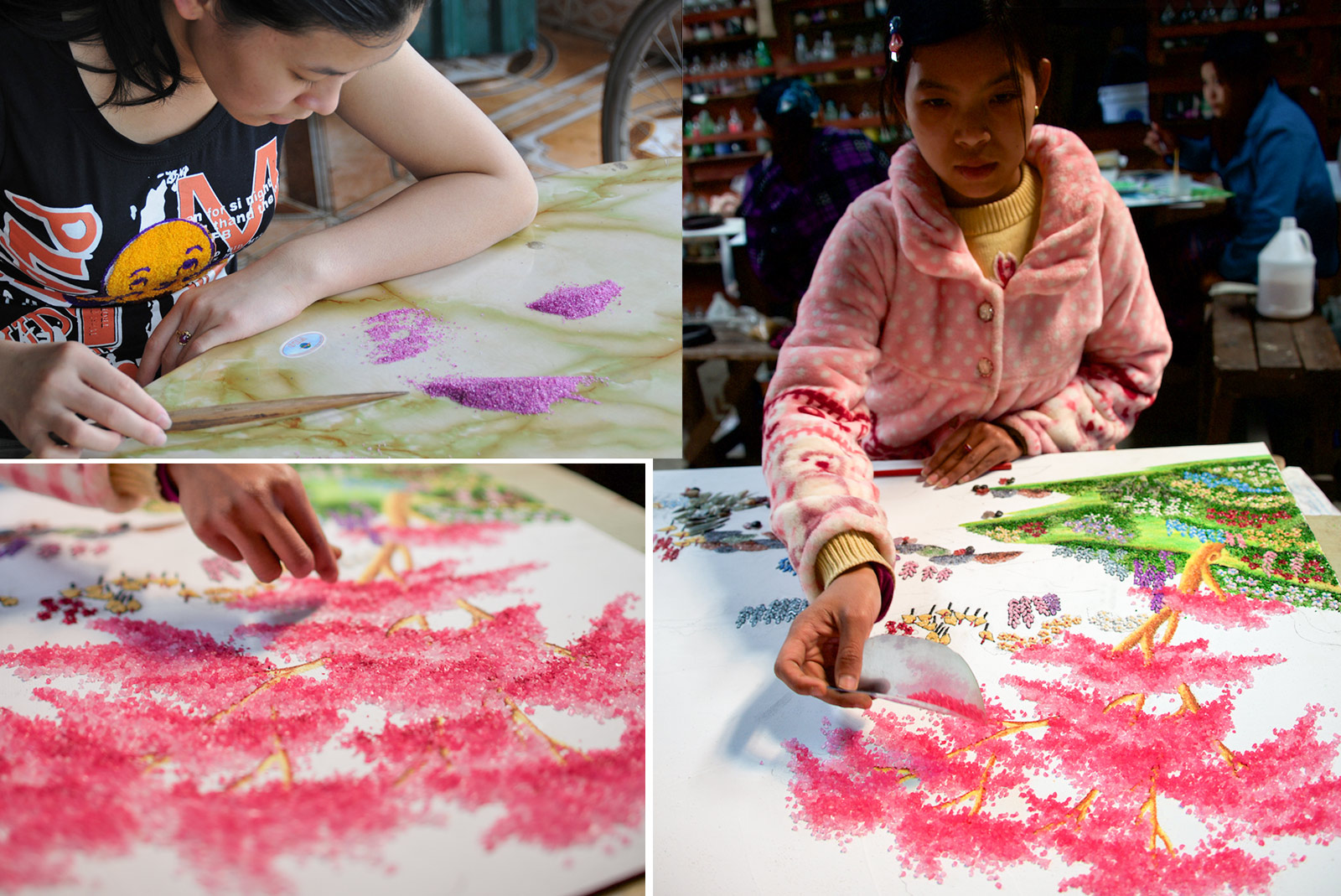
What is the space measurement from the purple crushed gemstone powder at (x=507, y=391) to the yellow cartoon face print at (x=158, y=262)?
21cm

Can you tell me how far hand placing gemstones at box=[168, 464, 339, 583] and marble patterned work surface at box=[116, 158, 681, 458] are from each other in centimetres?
6

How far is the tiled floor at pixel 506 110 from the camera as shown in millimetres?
760

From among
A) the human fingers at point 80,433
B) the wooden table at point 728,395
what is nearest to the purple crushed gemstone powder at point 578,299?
the wooden table at point 728,395

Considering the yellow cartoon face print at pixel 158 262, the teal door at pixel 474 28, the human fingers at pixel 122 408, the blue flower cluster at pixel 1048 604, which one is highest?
the teal door at pixel 474 28

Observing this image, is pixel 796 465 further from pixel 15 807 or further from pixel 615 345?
pixel 15 807

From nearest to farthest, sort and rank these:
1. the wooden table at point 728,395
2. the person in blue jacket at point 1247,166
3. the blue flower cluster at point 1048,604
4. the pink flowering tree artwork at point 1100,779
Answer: the pink flowering tree artwork at point 1100,779 → the blue flower cluster at point 1048,604 → the person in blue jacket at point 1247,166 → the wooden table at point 728,395

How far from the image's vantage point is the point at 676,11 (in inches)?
31.2


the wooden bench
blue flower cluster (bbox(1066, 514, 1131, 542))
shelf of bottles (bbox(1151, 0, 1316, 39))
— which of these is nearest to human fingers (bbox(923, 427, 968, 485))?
blue flower cluster (bbox(1066, 514, 1131, 542))

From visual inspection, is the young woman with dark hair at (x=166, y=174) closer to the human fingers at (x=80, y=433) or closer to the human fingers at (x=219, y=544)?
the human fingers at (x=80, y=433)

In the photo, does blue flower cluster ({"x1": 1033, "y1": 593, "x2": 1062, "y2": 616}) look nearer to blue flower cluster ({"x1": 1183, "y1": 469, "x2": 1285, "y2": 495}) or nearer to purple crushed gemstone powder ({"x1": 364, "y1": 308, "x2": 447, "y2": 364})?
blue flower cluster ({"x1": 1183, "y1": 469, "x2": 1285, "y2": 495})

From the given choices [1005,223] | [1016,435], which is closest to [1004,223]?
[1005,223]

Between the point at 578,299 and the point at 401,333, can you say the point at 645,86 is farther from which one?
the point at 401,333

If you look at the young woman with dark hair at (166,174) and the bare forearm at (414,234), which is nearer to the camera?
the young woman with dark hair at (166,174)

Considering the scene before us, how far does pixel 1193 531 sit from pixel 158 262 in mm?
818
